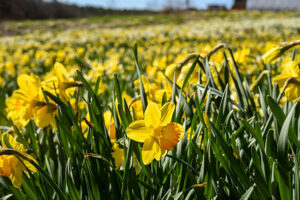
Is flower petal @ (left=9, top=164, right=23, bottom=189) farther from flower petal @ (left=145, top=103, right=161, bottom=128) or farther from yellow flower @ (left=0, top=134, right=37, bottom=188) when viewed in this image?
flower petal @ (left=145, top=103, right=161, bottom=128)

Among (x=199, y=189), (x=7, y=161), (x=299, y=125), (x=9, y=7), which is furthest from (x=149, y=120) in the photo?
(x=9, y=7)

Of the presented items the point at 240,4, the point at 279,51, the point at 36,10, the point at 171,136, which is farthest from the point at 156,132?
the point at 240,4

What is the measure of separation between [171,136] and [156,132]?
0.13 feet

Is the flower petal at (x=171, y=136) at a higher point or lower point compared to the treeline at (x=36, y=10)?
lower

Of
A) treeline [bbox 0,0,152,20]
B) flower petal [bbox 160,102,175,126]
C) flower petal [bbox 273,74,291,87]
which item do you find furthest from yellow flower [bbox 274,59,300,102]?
treeline [bbox 0,0,152,20]

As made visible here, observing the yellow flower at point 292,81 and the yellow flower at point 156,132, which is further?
the yellow flower at point 292,81

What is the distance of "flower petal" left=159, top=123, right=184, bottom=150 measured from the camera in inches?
24.5

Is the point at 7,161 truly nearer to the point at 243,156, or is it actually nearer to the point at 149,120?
the point at 149,120

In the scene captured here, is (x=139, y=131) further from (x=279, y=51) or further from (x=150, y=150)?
(x=279, y=51)

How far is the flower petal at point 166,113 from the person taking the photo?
0.63 meters

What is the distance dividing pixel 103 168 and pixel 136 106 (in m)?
0.27

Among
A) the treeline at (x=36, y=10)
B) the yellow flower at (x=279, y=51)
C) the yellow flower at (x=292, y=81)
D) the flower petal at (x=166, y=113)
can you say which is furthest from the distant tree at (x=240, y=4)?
the flower petal at (x=166, y=113)

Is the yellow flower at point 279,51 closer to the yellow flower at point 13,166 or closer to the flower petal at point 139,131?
the flower petal at point 139,131

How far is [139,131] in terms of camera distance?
630 mm
